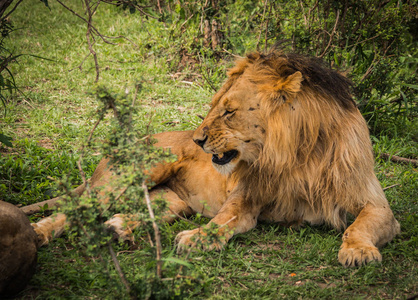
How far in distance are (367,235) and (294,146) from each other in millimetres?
671

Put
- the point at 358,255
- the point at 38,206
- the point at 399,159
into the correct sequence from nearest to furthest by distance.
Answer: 1. the point at 358,255
2. the point at 38,206
3. the point at 399,159

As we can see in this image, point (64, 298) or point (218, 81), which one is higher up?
point (218, 81)

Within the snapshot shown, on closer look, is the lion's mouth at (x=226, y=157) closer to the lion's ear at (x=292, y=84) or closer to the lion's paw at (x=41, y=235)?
the lion's ear at (x=292, y=84)

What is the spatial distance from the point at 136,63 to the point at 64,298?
189 inches

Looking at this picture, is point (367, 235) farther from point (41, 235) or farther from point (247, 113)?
point (41, 235)

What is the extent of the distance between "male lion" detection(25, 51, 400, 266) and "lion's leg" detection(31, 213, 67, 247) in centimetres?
1

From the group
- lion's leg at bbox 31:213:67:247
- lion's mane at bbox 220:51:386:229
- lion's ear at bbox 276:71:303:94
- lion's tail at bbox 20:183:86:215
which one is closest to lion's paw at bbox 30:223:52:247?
lion's leg at bbox 31:213:67:247

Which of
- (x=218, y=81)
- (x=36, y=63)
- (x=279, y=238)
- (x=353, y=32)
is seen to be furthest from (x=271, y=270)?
(x=36, y=63)

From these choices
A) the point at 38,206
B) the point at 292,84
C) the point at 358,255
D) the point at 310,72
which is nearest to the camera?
the point at 358,255

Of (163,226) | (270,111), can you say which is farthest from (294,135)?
(163,226)

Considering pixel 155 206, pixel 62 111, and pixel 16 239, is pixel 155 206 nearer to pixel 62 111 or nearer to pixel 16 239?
pixel 16 239

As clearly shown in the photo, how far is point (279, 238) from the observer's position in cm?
310

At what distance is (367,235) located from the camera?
2734 mm

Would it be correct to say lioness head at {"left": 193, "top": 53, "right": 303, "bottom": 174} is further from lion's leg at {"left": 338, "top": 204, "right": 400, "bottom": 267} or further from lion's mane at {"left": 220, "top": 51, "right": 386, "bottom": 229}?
lion's leg at {"left": 338, "top": 204, "right": 400, "bottom": 267}
